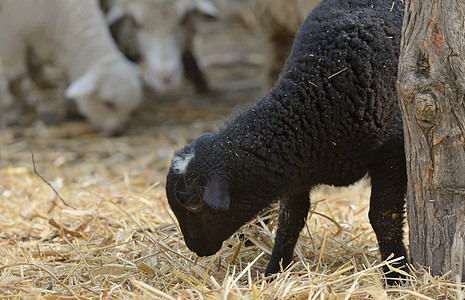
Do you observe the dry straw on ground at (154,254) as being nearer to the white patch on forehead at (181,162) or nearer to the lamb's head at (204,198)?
the lamb's head at (204,198)

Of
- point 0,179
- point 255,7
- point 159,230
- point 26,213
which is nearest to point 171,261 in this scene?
point 159,230

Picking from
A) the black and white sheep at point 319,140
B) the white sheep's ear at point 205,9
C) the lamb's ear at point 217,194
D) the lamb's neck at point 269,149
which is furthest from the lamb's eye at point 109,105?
the lamb's ear at point 217,194

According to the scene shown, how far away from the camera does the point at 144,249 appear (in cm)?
368

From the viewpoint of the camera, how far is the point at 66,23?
26.3 feet

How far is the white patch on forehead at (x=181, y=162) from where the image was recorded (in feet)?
10.4

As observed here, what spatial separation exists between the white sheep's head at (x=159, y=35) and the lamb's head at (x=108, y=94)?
364 millimetres

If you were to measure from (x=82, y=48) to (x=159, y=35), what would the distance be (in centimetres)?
105

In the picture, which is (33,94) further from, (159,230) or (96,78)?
(159,230)

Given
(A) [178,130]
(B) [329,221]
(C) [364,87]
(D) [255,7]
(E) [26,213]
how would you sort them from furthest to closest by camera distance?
(A) [178,130] < (D) [255,7] < (E) [26,213] < (B) [329,221] < (C) [364,87]

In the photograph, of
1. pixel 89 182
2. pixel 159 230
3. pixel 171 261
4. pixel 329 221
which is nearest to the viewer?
pixel 171 261

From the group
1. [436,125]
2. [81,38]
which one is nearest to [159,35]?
→ [81,38]

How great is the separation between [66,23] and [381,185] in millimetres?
5855

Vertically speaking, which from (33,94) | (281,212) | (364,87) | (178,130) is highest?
(364,87)

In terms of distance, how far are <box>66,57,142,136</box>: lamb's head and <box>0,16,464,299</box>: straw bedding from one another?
112 cm
